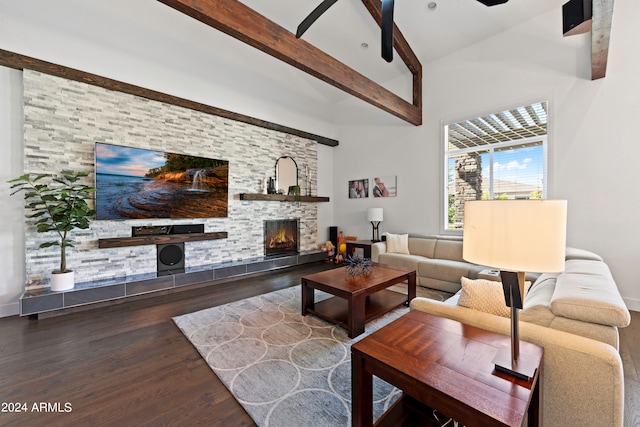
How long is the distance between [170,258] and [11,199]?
1.91 metres

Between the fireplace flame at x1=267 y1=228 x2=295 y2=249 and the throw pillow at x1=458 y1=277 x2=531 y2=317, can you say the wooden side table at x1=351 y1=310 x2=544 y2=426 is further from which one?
the fireplace flame at x1=267 y1=228 x2=295 y2=249

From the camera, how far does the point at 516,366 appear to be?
1081 millimetres

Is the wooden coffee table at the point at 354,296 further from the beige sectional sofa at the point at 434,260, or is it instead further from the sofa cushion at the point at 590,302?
the sofa cushion at the point at 590,302


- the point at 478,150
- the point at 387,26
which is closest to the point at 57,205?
the point at 387,26

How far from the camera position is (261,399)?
173cm

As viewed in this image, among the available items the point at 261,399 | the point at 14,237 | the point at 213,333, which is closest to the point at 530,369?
the point at 261,399

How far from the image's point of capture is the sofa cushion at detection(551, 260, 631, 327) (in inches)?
48.0

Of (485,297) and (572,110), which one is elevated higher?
(572,110)

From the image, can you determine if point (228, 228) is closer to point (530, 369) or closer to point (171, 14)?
point (171, 14)

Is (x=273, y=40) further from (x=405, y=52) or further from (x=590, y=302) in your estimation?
(x=590, y=302)

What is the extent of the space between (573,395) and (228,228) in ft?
15.6

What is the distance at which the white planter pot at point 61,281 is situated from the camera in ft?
10.2

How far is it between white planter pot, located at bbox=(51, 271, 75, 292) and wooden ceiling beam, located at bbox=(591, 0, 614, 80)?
6083 mm

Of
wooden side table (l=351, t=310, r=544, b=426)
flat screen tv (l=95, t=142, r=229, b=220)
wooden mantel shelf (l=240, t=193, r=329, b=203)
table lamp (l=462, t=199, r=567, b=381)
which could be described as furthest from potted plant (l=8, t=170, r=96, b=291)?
table lamp (l=462, t=199, r=567, b=381)
